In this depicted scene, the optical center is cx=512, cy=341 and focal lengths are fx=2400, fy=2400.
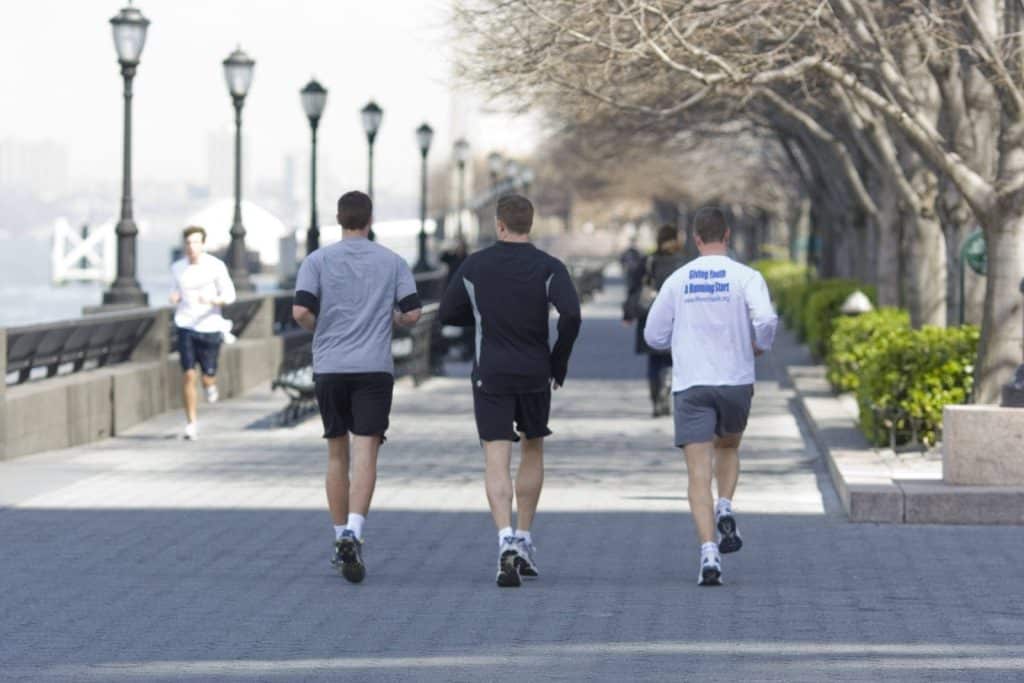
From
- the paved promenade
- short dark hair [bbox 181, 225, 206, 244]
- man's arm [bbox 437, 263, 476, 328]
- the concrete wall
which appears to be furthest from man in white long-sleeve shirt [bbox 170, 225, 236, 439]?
man's arm [bbox 437, 263, 476, 328]

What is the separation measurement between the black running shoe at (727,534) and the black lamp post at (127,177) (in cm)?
1445

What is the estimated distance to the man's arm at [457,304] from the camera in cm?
1132

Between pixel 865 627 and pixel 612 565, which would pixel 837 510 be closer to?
pixel 612 565

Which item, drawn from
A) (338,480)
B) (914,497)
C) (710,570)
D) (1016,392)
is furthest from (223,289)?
(710,570)

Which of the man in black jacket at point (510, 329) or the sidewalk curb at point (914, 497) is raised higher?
the man in black jacket at point (510, 329)

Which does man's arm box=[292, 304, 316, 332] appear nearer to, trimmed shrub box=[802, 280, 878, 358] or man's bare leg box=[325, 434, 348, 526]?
man's bare leg box=[325, 434, 348, 526]

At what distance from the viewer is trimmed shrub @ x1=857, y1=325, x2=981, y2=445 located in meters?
16.9

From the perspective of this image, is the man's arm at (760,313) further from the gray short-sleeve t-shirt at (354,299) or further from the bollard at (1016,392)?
the bollard at (1016,392)

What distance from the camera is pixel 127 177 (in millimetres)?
25922

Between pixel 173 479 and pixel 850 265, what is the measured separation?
24073 millimetres

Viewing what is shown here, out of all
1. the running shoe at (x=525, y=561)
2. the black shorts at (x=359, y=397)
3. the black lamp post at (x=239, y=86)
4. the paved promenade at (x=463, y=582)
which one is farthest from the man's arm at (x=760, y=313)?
the black lamp post at (x=239, y=86)

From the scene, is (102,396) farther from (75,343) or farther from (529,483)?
(529,483)

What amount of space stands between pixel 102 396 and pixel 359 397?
9.34 m

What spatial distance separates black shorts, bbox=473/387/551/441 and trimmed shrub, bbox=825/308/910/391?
9.37m
